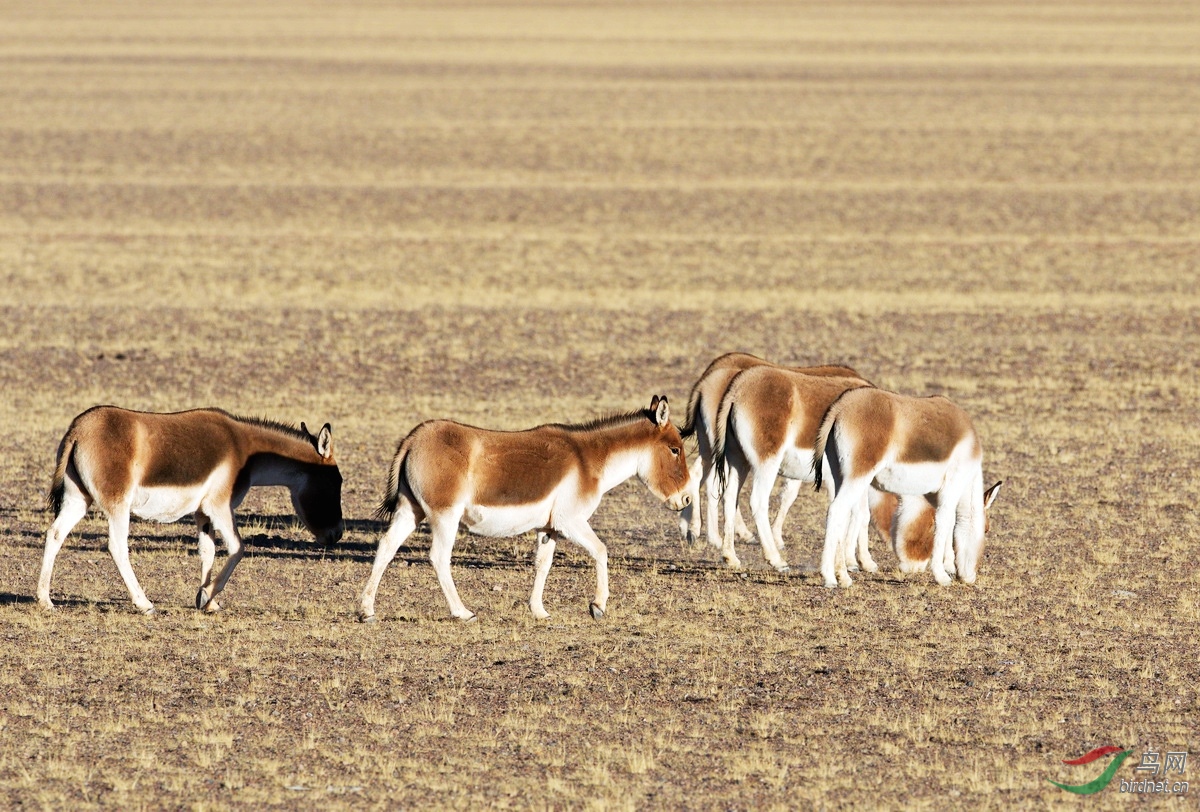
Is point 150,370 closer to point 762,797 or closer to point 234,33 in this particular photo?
point 762,797

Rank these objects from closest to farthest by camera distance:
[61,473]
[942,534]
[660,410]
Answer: [61,473], [660,410], [942,534]

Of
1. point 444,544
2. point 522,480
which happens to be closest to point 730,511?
point 522,480

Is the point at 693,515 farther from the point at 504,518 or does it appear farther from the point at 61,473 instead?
the point at 61,473

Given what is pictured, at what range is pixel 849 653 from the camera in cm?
1060

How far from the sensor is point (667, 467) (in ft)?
37.6

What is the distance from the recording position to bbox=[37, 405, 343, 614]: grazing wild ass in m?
10.6

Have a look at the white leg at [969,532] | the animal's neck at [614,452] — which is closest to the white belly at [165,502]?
the animal's neck at [614,452]

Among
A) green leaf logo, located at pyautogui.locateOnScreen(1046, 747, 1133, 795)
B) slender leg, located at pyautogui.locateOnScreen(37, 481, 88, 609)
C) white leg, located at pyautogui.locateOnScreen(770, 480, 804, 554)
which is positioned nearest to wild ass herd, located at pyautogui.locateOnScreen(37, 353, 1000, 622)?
slender leg, located at pyautogui.locateOnScreen(37, 481, 88, 609)

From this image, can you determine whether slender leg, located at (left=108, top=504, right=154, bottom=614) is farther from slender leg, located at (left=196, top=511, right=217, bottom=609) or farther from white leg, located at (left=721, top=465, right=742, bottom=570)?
white leg, located at (left=721, top=465, right=742, bottom=570)

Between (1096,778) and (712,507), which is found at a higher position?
(712,507)

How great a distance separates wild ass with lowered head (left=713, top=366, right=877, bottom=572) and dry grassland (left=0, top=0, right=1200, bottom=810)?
0.63 metres

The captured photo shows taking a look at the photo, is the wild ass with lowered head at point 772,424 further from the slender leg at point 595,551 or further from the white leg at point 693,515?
the slender leg at point 595,551

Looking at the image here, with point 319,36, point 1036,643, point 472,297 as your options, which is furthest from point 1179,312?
point 319,36

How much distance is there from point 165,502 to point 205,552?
57 centimetres
